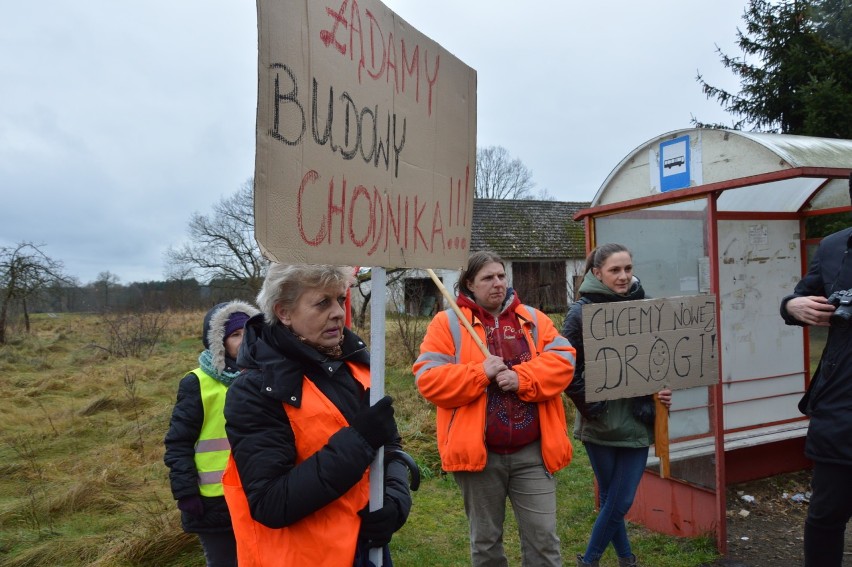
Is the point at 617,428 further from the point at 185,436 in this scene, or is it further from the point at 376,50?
the point at 376,50

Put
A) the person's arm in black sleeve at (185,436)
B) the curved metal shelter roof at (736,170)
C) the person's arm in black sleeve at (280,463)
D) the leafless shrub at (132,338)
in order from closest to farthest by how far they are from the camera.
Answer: the person's arm in black sleeve at (280,463)
the person's arm in black sleeve at (185,436)
the curved metal shelter roof at (736,170)
the leafless shrub at (132,338)

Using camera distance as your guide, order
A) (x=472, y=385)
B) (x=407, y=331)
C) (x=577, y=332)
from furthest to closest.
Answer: (x=407, y=331)
(x=577, y=332)
(x=472, y=385)

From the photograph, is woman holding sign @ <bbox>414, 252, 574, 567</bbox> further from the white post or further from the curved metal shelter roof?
the curved metal shelter roof

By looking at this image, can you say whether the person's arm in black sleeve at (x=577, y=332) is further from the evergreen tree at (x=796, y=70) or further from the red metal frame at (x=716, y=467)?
the evergreen tree at (x=796, y=70)

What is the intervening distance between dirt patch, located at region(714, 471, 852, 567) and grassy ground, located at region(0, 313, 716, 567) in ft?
1.08

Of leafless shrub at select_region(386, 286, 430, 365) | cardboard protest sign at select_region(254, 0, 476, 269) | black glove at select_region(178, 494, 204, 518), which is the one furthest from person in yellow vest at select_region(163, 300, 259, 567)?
leafless shrub at select_region(386, 286, 430, 365)

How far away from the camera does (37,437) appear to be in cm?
809

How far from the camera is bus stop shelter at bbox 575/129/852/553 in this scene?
13.5 feet

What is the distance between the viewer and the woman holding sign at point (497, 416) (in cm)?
282

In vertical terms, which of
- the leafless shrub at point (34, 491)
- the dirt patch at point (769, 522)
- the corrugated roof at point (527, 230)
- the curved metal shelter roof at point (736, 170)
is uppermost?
the corrugated roof at point (527, 230)

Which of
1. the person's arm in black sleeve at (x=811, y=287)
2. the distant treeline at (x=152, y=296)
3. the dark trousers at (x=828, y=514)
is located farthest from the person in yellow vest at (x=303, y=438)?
the distant treeline at (x=152, y=296)

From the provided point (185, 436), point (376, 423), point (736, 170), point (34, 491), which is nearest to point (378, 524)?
point (376, 423)

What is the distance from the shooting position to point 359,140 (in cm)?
180

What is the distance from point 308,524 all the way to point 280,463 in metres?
0.21
